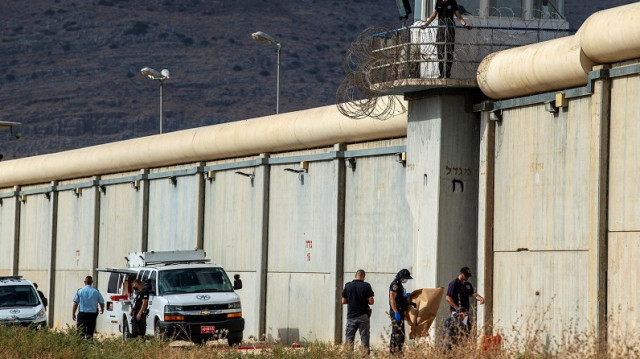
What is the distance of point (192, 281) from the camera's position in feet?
99.4

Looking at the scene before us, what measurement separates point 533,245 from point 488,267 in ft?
4.87

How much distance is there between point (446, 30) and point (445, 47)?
0.32m

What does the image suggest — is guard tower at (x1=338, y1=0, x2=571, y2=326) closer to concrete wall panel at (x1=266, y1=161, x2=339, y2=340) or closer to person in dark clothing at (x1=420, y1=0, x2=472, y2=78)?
person in dark clothing at (x1=420, y1=0, x2=472, y2=78)

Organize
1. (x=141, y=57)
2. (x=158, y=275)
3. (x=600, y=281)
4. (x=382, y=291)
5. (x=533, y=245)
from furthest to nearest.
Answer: (x=141, y=57) < (x=158, y=275) < (x=382, y=291) < (x=533, y=245) < (x=600, y=281)

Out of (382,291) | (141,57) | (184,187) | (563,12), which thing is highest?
(141,57)

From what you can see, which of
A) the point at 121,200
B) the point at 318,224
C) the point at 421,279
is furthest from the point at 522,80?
the point at 121,200

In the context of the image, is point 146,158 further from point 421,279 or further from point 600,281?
point 600,281

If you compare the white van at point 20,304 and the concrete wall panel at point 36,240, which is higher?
the concrete wall panel at point 36,240

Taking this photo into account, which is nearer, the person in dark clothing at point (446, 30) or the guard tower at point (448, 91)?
the person in dark clothing at point (446, 30)

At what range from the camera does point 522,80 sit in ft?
74.8

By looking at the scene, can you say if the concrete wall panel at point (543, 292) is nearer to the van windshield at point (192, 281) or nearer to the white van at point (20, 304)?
the van windshield at point (192, 281)

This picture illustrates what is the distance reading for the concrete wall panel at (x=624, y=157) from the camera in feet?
65.3

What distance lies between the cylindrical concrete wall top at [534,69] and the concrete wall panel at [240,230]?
10426 millimetres

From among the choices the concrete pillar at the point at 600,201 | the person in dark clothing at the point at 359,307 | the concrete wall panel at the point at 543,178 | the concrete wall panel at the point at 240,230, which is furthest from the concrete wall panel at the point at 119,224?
the concrete pillar at the point at 600,201
